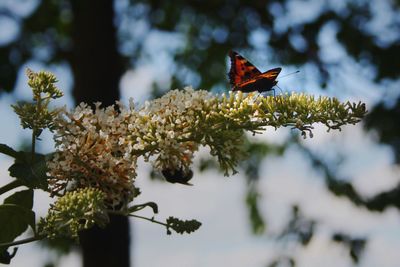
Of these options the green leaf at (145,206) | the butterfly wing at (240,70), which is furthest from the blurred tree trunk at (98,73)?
the green leaf at (145,206)

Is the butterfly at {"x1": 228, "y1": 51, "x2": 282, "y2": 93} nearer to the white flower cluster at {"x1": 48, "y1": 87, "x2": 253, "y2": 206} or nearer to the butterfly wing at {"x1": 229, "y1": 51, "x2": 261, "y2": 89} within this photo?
the butterfly wing at {"x1": 229, "y1": 51, "x2": 261, "y2": 89}

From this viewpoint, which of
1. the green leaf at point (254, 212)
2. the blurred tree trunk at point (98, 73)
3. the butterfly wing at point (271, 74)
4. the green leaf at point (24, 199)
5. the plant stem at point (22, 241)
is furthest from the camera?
the green leaf at point (254, 212)

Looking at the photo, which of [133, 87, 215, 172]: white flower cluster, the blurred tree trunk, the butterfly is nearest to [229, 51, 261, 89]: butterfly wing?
the butterfly

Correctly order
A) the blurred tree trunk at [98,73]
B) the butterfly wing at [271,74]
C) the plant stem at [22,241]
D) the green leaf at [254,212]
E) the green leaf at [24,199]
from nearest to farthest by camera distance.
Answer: the plant stem at [22,241]
the green leaf at [24,199]
the butterfly wing at [271,74]
the blurred tree trunk at [98,73]
the green leaf at [254,212]

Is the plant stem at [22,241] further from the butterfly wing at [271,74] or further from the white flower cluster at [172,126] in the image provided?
the butterfly wing at [271,74]

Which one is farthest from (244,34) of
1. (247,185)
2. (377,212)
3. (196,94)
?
(196,94)

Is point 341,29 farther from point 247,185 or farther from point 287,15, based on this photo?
point 247,185

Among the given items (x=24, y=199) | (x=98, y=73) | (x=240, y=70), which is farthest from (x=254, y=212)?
(x=24, y=199)
